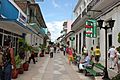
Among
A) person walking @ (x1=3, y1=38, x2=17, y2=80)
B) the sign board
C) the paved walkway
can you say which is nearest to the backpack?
person walking @ (x1=3, y1=38, x2=17, y2=80)

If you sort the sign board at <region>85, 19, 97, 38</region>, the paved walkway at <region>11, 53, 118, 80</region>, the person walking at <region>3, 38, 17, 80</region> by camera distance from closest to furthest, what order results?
the person walking at <region>3, 38, 17, 80</region>
the paved walkway at <region>11, 53, 118, 80</region>
the sign board at <region>85, 19, 97, 38</region>

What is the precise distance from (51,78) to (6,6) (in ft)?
21.7

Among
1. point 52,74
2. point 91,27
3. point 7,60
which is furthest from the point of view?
point 91,27

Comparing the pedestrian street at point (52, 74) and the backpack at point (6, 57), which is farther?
the pedestrian street at point (52, 74)

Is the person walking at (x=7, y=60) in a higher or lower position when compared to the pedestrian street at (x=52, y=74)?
higher

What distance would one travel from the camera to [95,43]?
29469 millimetres

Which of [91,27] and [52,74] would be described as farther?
[91,27]

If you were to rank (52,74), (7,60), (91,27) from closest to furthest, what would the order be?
(7,60)
(52,74)
(91,27)

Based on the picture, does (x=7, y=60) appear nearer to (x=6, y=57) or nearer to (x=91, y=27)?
(x=6, y=57)

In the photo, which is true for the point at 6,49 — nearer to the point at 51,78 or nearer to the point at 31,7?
the point at 51,78

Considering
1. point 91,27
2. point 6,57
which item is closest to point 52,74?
point 6,57

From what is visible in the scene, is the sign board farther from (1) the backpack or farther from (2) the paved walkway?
(1) the backpack

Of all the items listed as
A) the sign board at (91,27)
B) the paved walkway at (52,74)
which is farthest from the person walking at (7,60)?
the sign board at (91,27)

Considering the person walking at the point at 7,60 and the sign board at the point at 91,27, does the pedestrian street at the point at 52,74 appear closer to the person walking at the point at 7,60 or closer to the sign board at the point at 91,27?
the person walking at the point at 7,60
